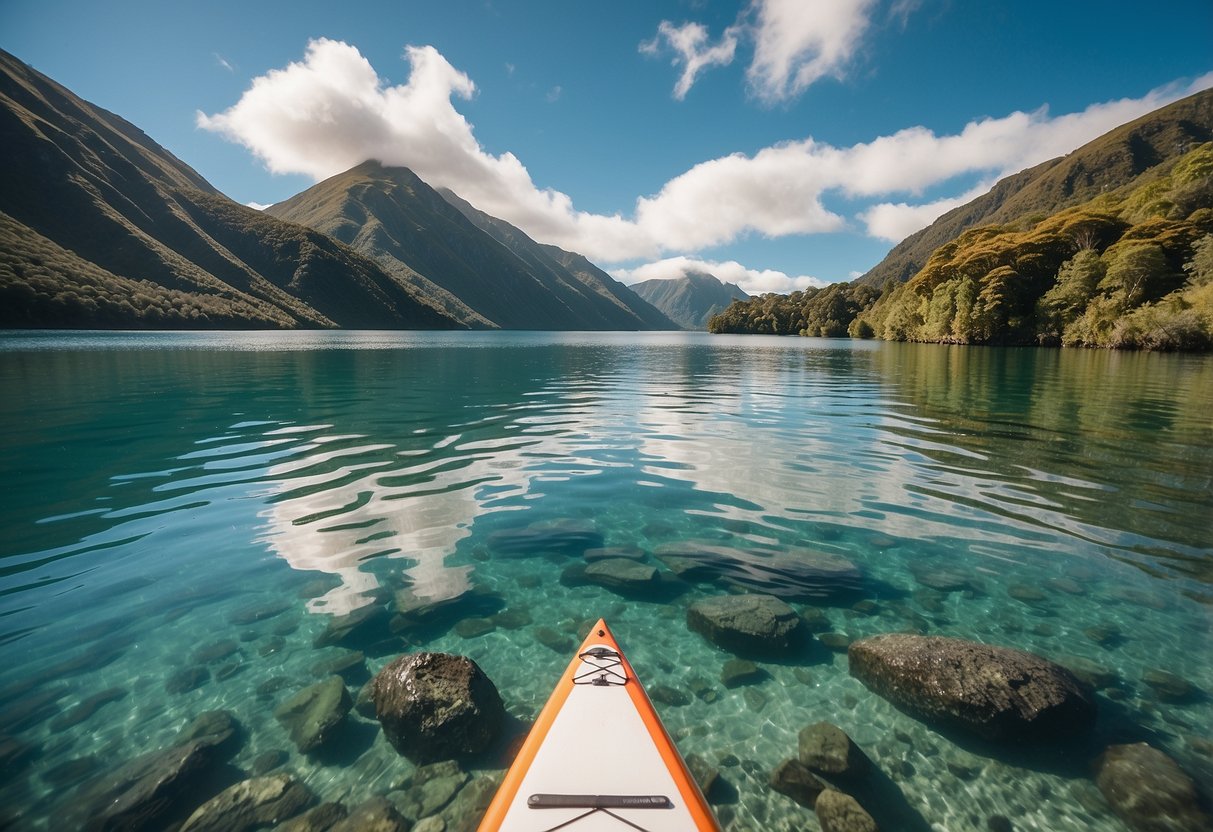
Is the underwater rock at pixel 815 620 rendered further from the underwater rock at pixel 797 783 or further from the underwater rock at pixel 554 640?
the underwater rock at pixel 554 640

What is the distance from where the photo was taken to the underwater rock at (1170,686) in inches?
264

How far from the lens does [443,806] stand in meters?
5.50

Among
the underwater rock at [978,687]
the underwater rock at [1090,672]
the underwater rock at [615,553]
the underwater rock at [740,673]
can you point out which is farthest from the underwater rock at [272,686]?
the underwater rock at [1090,672]

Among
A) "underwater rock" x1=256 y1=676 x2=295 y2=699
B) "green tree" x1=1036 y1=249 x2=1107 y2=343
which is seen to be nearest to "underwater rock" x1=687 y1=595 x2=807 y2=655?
"underwater rock" x1=256 y1=676 x2=295 y2=699

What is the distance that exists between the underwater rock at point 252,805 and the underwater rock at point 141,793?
33 cm

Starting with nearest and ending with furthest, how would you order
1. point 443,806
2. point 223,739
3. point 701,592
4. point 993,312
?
point 443,806 → point 223,739 → point 701,592 → point 993,312

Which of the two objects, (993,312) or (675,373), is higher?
(993,312)

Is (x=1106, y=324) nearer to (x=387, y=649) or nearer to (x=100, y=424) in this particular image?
(x=387, y=649)

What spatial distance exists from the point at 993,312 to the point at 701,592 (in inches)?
3997

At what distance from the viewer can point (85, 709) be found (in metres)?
6.60

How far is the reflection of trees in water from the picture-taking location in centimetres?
1177

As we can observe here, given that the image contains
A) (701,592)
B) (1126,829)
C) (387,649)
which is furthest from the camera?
(701,592)

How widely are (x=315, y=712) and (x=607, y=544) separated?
20.5 feet

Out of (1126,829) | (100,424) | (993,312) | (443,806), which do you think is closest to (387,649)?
(443,806)
